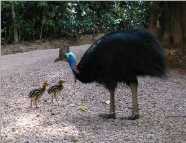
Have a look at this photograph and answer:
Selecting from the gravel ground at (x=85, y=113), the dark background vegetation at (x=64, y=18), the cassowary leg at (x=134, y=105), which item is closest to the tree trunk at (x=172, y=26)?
the gravel ground at (x=85, y=113)

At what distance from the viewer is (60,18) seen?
1391 cm

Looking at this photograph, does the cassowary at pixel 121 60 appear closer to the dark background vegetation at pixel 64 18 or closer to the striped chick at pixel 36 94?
the striped chick at pixel 36 94

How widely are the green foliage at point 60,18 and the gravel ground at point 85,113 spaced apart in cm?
535

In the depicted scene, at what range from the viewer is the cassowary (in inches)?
222

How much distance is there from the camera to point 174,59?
855cm

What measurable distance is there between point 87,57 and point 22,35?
336 inches

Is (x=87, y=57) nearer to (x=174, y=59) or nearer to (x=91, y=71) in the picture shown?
(x=91, y=71)

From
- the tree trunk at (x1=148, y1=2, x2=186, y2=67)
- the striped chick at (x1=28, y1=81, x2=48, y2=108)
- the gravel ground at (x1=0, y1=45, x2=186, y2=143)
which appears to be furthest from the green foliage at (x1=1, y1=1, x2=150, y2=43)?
the striped chick at (x1=28, y1=81, x2=48, y2=108)

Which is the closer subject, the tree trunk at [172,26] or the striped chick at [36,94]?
the striped chick at [36,94]

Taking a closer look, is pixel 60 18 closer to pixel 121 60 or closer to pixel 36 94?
pixel 36 94

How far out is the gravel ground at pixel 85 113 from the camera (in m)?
5.28

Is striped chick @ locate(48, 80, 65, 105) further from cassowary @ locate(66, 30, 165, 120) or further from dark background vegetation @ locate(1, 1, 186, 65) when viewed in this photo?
dark background vegetation @ locate(1, 1, 186, 65)

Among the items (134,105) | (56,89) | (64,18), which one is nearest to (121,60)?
(134,105)

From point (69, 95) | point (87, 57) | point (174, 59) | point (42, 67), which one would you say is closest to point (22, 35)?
point (42, 67)
